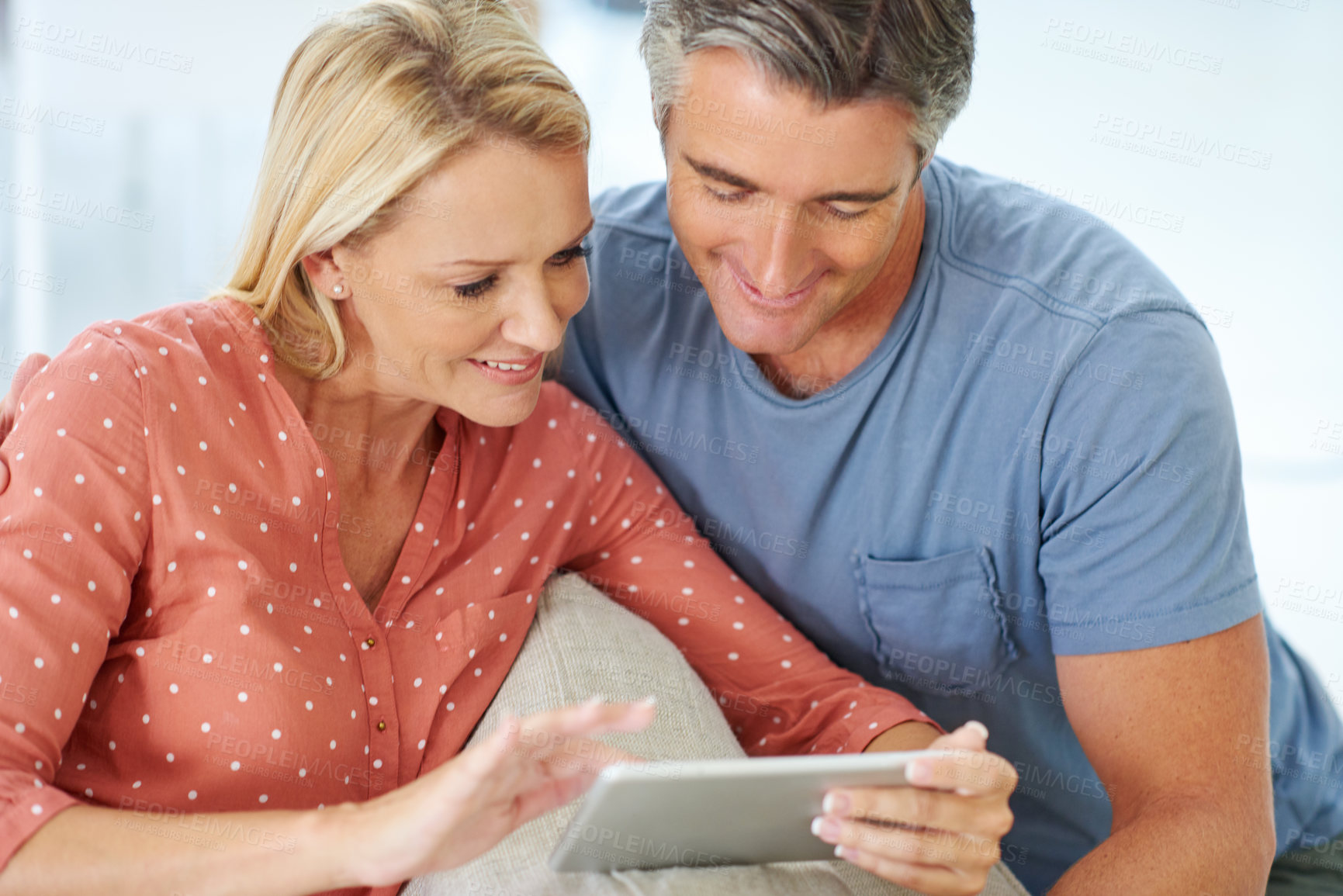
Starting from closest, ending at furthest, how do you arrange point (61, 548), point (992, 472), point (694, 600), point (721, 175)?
point (61, 548) → point (721, 175) → point (992, 472) → point (694, 600)

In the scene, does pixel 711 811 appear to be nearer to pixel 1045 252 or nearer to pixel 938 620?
pixel 938 620

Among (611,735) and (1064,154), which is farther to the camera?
(1064,154)

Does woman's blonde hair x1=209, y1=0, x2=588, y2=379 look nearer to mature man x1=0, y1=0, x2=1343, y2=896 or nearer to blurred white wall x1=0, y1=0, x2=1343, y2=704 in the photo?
mature man x1=0, y1=0, x2=1343, y2=896

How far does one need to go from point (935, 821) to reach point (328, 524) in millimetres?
756

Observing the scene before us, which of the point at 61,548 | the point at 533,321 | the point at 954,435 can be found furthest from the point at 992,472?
the point at 61,548

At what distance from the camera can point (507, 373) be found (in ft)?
4.68

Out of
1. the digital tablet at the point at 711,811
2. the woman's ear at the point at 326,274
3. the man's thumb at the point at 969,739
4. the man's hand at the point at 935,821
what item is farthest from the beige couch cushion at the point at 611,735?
the woman's ear at the point at 326,274

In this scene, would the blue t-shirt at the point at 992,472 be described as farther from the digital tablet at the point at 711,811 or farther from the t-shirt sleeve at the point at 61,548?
the t-shirt sleeve at the point at 61,548

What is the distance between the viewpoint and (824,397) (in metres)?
1.61

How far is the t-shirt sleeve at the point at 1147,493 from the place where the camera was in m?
1.37

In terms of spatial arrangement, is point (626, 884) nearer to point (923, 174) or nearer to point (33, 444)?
point (33, 444)

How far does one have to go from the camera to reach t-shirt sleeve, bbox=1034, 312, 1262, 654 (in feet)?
4.50

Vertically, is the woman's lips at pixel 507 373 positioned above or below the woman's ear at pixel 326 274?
below

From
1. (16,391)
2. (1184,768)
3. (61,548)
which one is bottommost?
(1184,768)
